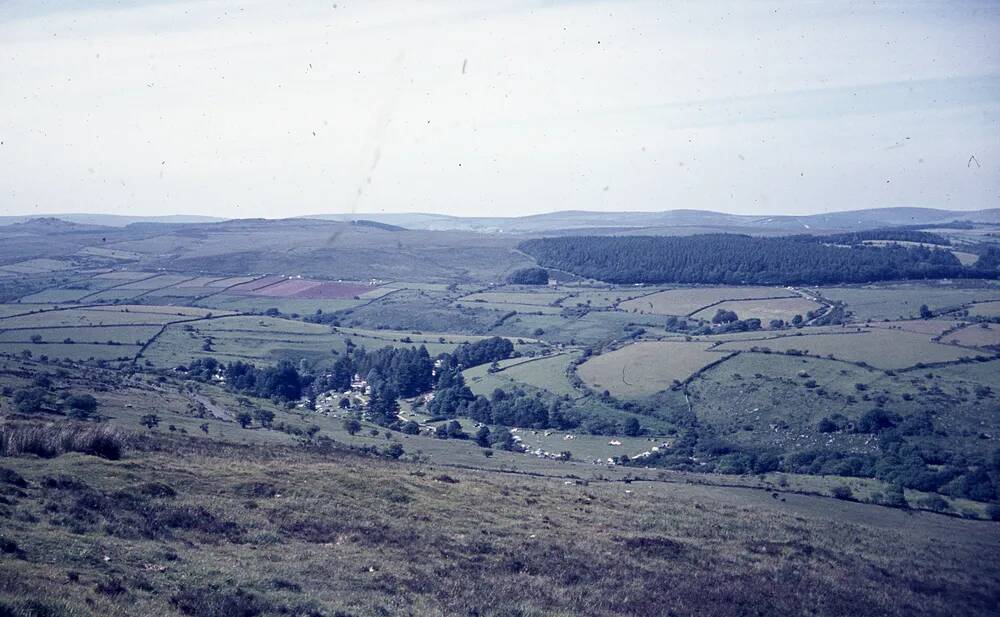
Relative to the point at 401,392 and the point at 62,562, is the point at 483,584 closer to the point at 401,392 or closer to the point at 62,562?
the point at 62,562

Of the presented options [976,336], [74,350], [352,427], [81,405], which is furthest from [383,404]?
[976,336]

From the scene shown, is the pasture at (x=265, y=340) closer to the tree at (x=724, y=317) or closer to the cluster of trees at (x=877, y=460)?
the tree at (x=724, y=317)

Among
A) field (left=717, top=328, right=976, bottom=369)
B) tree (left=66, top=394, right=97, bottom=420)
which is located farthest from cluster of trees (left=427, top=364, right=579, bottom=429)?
tree (left=66, top=394, right=97, bottom=420)

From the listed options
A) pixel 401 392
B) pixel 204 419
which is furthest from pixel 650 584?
pixel 401 392

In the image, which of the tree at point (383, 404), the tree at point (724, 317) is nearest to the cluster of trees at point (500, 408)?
the tree at point (383, 404)

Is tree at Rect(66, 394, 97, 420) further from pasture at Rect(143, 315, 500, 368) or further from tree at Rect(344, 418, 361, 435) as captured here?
pasture at Rect(143, 315, 500, 368)
